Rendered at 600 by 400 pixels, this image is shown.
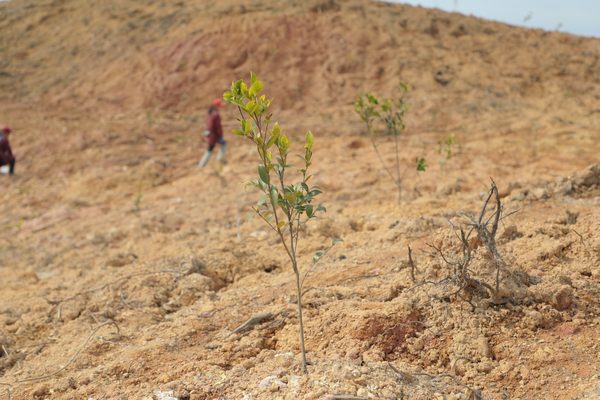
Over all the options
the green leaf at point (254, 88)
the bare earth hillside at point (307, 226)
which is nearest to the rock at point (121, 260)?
the bare earth hillside at point (307, 226)

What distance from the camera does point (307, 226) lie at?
4.59 m

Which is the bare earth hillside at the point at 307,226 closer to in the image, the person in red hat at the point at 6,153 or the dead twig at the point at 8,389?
the dead twig at the point at 8,389

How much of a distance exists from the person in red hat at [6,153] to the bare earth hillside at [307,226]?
234 mm

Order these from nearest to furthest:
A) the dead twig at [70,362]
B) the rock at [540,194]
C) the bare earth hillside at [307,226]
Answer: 1. the bare earth hillside at [307,226]
2. the dead twig at [70,362]
3. the rock at [540,194]

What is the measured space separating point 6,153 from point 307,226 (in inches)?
247

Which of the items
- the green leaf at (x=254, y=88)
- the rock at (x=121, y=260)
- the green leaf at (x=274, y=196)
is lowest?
the rock at (x=121, y=260)

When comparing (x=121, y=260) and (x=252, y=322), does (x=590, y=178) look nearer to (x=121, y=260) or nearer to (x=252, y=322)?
(x=252, y=322)

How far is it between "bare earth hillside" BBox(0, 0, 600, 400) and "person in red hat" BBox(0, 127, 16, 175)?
0.23m

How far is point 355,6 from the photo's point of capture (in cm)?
1389

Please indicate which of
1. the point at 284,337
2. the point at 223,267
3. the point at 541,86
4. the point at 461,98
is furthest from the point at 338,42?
the point at 284,337

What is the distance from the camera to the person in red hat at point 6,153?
8531 millimetres

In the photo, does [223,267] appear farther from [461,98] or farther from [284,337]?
[461,98]

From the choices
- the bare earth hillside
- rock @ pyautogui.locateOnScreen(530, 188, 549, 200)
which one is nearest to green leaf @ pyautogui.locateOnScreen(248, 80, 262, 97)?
the bare earth hillside

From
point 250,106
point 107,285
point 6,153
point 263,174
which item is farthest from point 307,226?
point 6,153
